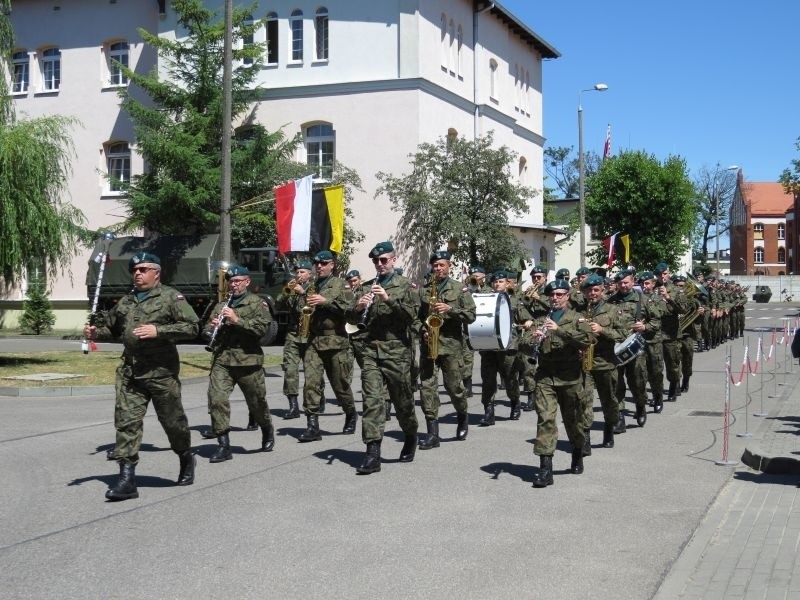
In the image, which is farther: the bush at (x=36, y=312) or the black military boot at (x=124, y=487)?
the bush at (x=36, y=312)

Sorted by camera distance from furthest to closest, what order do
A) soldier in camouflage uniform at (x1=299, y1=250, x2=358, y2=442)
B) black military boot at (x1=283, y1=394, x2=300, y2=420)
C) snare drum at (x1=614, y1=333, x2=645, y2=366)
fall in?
black military boot at (x1=283, y1=394, x2=300, y2=420), soldier in camouflage uniform at (x1=299, y1=250, x2=358, y2=442), snare drum at (x1=614, y1=333, x2=645, y2=366)

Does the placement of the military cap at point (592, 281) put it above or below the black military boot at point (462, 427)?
above

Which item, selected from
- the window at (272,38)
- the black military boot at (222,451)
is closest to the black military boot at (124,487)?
the black military boot at (222,451)

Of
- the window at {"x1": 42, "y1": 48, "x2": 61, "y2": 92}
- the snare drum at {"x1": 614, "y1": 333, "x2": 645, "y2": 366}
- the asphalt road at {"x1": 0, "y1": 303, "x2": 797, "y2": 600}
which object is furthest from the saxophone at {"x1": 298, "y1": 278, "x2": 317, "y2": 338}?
the window at {"x1": 42, "y1": 48, "x2": 61, "y2": 92}

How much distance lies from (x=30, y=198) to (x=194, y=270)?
9.88 metres

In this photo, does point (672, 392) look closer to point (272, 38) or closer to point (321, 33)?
point (321, 33)

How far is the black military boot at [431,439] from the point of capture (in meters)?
10.8

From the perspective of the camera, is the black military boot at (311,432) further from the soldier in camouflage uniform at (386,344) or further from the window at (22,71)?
the window at (22,71)

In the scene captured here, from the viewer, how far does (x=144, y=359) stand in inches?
326

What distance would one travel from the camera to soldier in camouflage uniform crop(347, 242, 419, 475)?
369 inches

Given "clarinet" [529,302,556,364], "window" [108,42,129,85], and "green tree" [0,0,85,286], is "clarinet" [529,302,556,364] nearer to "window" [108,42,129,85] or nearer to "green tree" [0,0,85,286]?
"green tree" [0,0,85,286]

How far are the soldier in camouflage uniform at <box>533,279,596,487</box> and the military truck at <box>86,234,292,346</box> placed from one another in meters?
19.0

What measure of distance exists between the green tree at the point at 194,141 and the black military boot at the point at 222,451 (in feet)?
73.7

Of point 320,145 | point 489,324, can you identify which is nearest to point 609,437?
point 489,324
